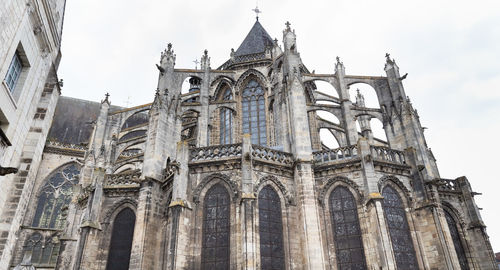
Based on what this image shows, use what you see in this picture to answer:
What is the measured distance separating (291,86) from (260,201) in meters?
5.42

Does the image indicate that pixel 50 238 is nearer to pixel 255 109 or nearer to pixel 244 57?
pixel 255 109

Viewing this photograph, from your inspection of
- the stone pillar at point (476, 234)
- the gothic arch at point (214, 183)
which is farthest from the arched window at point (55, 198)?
the stone pillar at point (476, 234)

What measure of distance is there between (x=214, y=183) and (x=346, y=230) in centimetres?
516

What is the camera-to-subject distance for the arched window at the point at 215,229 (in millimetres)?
12102

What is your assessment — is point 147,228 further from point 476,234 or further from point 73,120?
point 73,120

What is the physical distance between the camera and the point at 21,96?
283 inches

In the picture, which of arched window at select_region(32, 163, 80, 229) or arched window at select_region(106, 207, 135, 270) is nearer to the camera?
arched window at select_region(106, 207, 135, 270)

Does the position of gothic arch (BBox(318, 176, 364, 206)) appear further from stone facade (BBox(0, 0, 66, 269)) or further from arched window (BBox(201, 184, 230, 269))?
stone facade (BBox(0, 0, 66, 269))

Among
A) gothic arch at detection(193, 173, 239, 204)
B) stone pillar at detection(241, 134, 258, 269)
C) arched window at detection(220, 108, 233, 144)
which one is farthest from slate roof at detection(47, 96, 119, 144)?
stone pillar at detection(241, 134, 258, 269)

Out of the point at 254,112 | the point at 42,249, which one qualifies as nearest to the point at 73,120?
the point at 42,249

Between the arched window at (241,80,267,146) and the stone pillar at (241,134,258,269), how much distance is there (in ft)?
19.1

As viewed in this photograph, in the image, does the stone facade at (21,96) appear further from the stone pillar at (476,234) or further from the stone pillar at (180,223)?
the stone pillar at (476,234)

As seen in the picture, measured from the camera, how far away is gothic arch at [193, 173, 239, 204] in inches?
512

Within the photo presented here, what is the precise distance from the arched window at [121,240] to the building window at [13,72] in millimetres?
9173
